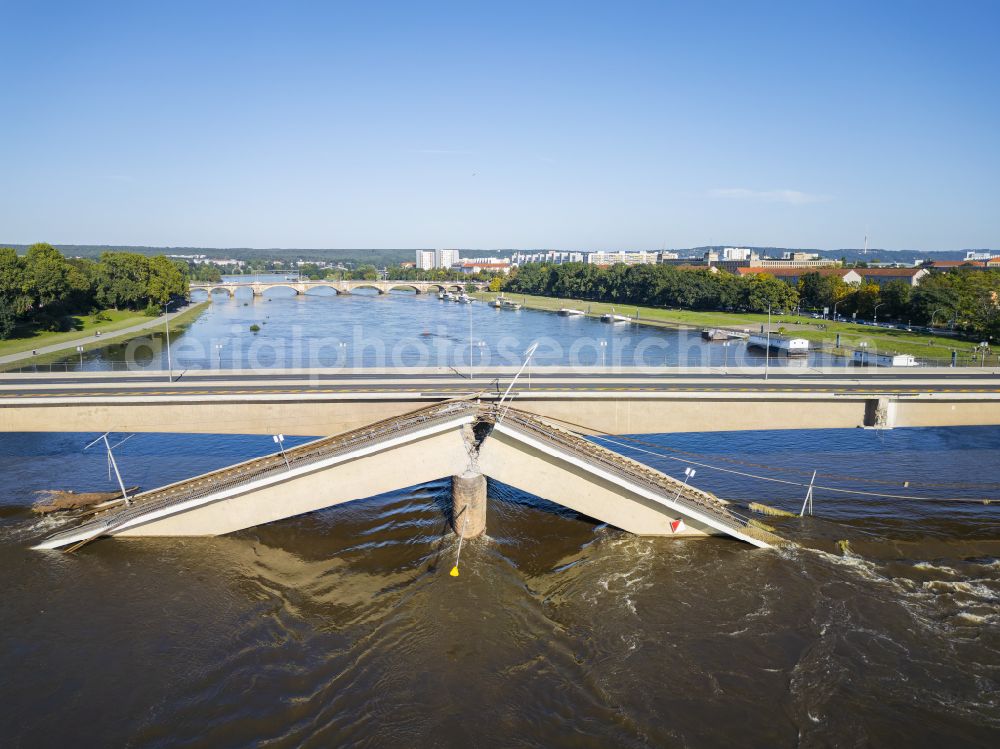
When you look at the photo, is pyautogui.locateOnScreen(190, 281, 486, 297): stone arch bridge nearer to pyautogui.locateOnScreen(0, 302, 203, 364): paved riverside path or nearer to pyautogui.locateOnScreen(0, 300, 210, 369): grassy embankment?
pyautogui.locateOnScreen(0, 300, 210, 369): grassy embankment

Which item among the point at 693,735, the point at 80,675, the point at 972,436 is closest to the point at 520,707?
the point at 693,735

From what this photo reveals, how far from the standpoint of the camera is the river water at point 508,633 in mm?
12742

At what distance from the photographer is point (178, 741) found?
12.2 m

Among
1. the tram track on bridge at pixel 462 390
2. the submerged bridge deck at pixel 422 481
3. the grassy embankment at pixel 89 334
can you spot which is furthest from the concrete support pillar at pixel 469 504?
the grassy embankment at pixel 89 334

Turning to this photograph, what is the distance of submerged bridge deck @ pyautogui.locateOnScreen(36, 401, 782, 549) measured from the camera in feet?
63.2

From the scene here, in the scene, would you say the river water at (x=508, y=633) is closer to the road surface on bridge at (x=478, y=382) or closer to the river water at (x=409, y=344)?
the road surface on bridge at (x=478, y=382)

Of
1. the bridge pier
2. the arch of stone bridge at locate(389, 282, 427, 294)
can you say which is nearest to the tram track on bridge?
the bridge pier

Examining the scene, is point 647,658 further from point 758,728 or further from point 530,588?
point 530,588

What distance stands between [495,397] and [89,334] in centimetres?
5966

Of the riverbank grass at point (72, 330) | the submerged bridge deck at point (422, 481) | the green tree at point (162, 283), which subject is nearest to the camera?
the submerged bridge deck at point (422, 481)

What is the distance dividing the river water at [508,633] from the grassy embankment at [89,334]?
1071 inches

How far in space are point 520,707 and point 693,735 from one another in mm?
3455

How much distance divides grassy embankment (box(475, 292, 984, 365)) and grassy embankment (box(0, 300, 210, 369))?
5994cm

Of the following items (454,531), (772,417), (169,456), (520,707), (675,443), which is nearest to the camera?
(520,707)
